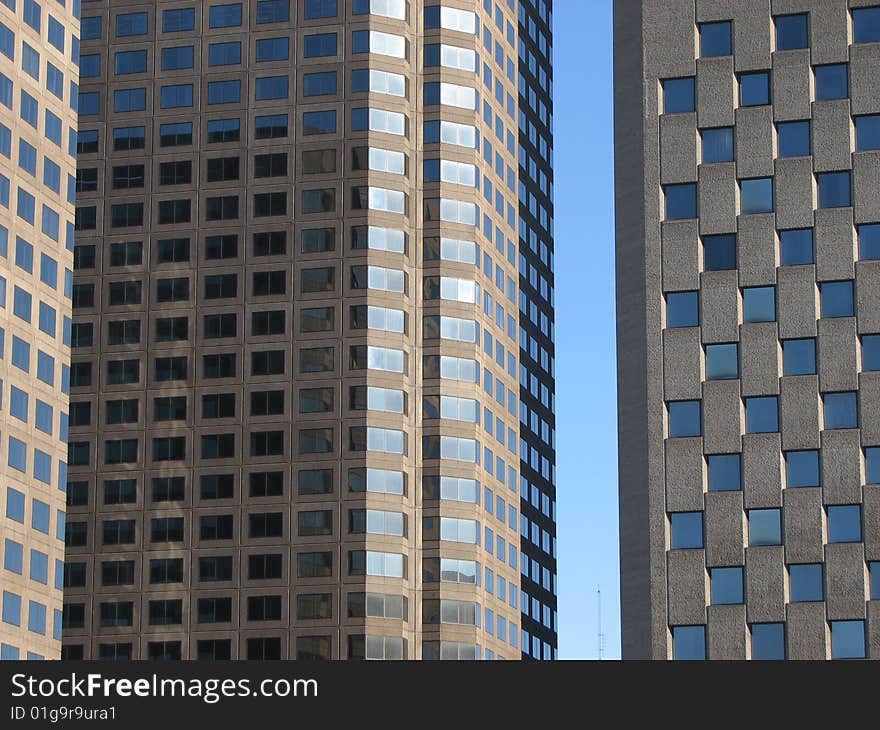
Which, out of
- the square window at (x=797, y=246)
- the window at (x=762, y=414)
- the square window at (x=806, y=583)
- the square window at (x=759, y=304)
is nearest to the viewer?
the square window at (x=806, y=583)

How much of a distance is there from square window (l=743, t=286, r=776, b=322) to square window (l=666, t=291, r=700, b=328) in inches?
87.2

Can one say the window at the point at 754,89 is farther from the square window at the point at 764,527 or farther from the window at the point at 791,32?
the square window at the point at 764,527

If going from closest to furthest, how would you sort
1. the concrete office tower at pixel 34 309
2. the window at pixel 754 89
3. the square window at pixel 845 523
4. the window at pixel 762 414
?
the square window at pixel 845 523 → the window at pixel 762 414 → the window at pixel 754 89 → the concrete office tower at pixel 34 309

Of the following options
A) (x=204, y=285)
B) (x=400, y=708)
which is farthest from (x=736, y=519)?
(x=204, y=285)

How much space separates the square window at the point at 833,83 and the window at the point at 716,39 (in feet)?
14.8

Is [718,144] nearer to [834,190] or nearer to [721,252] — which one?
[721,252]

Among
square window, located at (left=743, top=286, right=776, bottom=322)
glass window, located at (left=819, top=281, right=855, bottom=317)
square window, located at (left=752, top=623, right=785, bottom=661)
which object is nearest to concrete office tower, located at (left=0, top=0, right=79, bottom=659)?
square window, located at (left=743, top=286, right=776, bottom=322)

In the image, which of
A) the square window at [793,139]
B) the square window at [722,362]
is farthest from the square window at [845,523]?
the square window at [793,139]

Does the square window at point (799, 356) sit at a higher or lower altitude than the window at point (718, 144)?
lower

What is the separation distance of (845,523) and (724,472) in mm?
5655

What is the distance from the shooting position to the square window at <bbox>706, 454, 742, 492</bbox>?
78.7 meters

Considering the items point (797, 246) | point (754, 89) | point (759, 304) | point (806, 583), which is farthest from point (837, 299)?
point (806, 583)

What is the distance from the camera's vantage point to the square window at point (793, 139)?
82625 mm

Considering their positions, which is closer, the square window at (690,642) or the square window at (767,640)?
the square window at (767,640)
